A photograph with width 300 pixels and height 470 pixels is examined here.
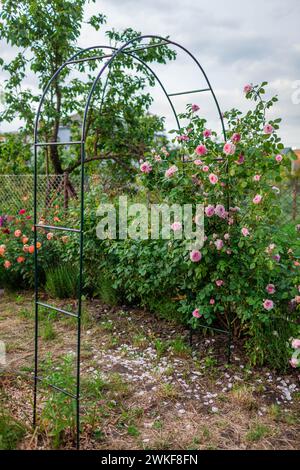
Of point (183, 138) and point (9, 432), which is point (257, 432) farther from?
point (183, 138)

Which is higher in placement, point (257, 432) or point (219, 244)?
point (219, 244)

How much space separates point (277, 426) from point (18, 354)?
6.44 ft

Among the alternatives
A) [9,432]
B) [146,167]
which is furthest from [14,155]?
[9,432]

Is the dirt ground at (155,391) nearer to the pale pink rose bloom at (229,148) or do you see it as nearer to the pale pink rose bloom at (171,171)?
the pale pink rose bloom at (171,171)

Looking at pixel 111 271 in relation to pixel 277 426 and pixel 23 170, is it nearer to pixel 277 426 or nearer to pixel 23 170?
pixel 277 426

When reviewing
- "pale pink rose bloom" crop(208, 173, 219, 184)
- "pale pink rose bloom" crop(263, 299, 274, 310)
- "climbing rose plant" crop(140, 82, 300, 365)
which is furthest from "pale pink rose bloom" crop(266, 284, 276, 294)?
"pale pink rose bloom" crop(208, 173, 219, 184)

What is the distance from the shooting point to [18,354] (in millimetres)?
3324

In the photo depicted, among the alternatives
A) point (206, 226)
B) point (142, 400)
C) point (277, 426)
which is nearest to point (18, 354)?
Answer: point (142, 400)

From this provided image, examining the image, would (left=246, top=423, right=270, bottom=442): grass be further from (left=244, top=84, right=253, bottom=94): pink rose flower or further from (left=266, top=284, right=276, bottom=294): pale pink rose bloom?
(left=244, top=84, right=253, bottom=94): pink rose flower

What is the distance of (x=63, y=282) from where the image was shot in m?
4.57
